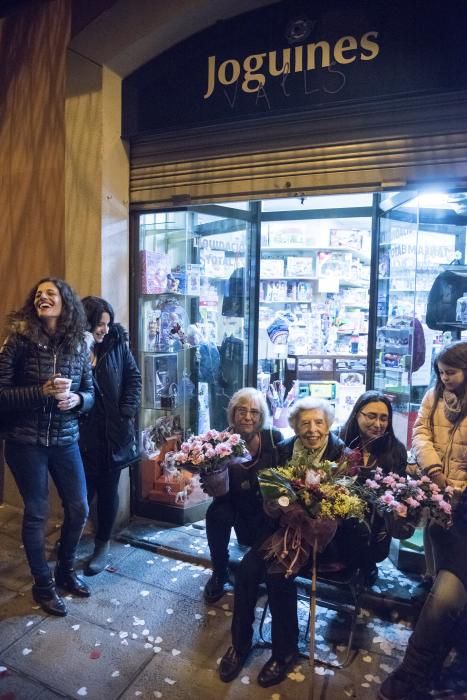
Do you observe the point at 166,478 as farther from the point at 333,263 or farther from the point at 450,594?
the point at 333,263

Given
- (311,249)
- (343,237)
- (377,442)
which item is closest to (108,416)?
(377,442)

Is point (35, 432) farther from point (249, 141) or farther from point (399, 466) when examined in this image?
point (249, 141)

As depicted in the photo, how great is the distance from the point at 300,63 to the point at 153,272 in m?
1.68

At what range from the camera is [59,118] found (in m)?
3.65

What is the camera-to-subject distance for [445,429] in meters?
2.60

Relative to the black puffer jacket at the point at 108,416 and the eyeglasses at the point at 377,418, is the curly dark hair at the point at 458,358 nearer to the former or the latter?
the eyeglasses at the point at 377,418

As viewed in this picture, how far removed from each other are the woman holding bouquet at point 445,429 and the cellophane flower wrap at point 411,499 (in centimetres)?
25

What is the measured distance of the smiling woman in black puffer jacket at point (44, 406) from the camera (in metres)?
2.64

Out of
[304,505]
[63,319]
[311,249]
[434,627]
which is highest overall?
[311,249]

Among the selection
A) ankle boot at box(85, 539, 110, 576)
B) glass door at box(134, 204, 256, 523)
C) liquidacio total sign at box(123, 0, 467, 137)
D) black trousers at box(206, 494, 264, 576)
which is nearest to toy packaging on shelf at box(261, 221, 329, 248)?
glass door at box(134, 204, 256, 523)

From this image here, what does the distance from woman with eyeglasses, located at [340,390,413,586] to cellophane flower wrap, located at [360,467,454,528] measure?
11.5 inches

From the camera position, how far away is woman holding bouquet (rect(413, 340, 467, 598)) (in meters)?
2.49

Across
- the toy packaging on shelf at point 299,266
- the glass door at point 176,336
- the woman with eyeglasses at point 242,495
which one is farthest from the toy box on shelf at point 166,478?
the toy packaging on shelf at point 299,266

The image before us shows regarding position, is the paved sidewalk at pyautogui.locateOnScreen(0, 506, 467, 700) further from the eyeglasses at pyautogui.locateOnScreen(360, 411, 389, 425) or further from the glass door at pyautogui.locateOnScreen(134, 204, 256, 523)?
the eyeglasses at pyautogui.locateOnScreen(360, 411, 389, 425)
